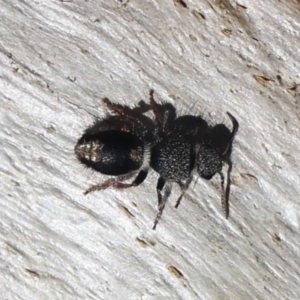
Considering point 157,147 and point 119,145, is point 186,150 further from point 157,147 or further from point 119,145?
point 119,145

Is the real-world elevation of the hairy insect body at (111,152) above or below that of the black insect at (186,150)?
below

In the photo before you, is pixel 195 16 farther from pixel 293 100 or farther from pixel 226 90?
pixel 293 100

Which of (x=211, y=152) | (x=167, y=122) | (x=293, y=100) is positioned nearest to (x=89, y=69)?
(x=167, y=122)

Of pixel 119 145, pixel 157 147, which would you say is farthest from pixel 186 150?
pixel 119 145

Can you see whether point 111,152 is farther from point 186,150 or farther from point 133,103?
point 186,150

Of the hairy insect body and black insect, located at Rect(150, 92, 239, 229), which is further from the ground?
black insect, located at Rect(150, 92, 239, 229)

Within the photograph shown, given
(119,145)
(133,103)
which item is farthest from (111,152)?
(133,103)

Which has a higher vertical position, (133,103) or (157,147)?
(133,103)

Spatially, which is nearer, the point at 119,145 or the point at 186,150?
the point at 119,145
